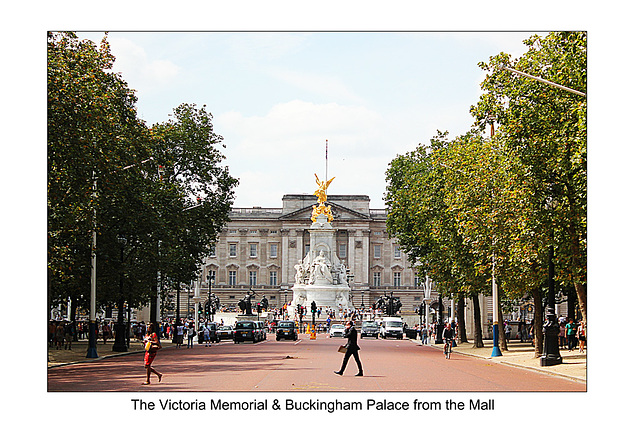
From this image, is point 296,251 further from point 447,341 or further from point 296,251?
point 447,341

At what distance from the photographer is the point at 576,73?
2892cm

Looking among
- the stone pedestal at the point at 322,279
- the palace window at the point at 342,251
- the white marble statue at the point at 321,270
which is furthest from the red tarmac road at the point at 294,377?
the palace window at the point at 342,251

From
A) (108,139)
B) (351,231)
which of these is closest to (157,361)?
(108,139)

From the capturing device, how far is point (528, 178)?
32.8 metres

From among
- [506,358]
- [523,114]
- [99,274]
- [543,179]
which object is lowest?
[506,358]

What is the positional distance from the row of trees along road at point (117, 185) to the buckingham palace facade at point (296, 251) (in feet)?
317

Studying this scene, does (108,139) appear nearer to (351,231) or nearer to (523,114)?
(523,114)

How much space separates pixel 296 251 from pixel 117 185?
128m

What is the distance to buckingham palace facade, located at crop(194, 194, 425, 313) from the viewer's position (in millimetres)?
164250

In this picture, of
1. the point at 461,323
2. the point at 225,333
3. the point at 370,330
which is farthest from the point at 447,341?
the point at 370,330

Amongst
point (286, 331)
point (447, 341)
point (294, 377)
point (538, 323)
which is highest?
point (538, 323)

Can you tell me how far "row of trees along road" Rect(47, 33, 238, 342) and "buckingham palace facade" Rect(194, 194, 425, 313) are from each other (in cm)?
9655

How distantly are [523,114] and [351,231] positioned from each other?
135 m

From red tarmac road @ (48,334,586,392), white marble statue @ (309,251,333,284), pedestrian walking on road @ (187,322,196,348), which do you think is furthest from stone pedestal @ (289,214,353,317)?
red tarmac road @ (48,334,586,392)
